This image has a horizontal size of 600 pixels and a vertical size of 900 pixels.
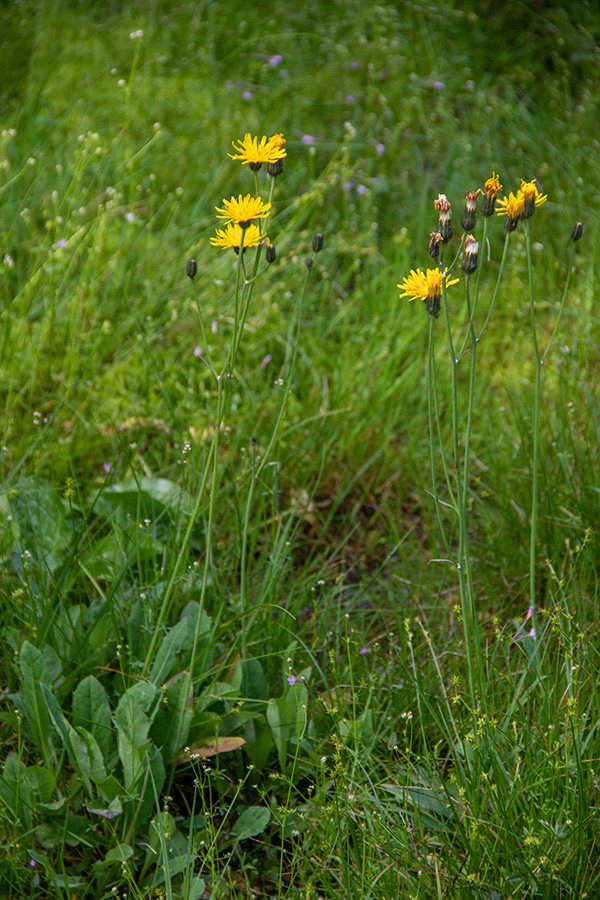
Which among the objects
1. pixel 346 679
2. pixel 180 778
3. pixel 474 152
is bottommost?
pixel 180 778

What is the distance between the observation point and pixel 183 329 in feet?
8.68

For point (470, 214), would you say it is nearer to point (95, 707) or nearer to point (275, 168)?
point (275, 168)

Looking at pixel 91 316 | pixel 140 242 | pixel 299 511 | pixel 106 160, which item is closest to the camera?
pixel 299 511

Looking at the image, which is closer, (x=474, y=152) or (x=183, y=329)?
(x=183, y=329)

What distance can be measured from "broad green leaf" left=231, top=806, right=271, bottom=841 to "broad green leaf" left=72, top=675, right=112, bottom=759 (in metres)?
0.27

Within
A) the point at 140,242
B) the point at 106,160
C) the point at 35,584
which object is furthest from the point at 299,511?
the point at 106,160

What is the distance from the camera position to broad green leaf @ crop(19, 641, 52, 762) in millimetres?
1459

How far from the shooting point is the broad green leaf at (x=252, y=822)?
4.71ft

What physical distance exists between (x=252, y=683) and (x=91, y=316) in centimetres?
143

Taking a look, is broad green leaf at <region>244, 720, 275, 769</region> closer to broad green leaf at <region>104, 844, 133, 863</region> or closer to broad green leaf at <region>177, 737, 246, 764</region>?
broad green leaf at <region>177, 737, 246, 764</region>

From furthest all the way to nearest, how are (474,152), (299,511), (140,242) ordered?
1. (474,152)
2. (140,242)
3. (299,511)

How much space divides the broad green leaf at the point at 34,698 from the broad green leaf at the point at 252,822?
0.37m

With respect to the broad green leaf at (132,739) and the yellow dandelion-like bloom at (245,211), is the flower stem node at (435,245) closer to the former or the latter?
the yellow dandelion-like bloom at (245,211)

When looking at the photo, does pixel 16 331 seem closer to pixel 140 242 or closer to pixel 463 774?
pixel 140 242
